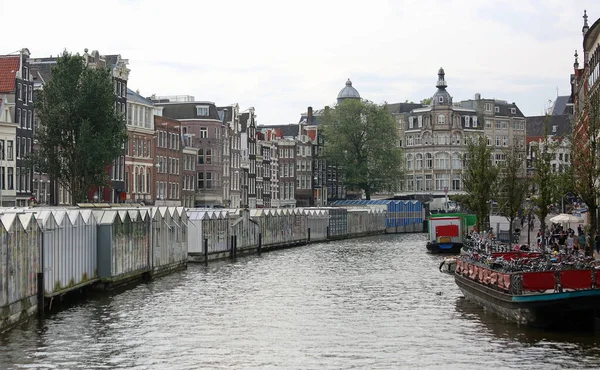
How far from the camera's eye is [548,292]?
113 feet

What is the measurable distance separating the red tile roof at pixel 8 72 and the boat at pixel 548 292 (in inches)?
2287

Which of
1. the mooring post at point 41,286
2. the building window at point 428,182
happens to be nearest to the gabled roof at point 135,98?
the mooring post at point 41,286

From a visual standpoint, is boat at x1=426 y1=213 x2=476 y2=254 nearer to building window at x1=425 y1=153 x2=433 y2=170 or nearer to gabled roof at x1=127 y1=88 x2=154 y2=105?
gabled roof at x1=127 y1=88 x2=154 y2=105

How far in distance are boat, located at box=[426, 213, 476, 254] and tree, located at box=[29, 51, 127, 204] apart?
82.9 feet

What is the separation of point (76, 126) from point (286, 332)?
48720 mm

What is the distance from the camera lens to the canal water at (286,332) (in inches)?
1194

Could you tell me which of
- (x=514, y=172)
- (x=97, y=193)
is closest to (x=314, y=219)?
(x=97, y=193)

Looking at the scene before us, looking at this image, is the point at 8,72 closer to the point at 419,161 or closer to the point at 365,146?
the point at 365,146

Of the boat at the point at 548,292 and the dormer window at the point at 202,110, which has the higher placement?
the dormer window at the point at 202,110

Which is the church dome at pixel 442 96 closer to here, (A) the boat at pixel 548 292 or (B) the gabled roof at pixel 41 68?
(B) the gabled roof at pixel 41 68

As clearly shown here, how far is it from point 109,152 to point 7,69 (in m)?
13.7

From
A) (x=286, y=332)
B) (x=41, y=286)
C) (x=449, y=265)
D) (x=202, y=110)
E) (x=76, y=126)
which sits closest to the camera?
(x=286, y=332)

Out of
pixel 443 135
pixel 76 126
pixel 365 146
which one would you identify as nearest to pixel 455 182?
pixel 443 135

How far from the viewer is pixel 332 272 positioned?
63250 mm
